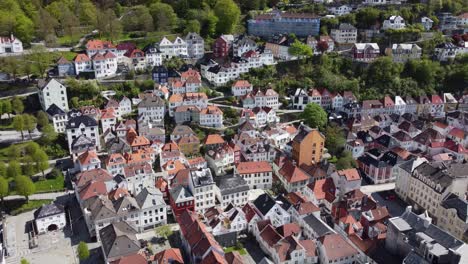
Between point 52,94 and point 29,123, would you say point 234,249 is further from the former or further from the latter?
point 52,94

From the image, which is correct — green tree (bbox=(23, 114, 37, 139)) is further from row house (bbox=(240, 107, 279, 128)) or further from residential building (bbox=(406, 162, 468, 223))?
residential building (bbox=(406, 162, 468, 223))

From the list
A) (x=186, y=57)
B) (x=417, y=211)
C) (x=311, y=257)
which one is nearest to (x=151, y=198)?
Answer: (x=311, y=257)

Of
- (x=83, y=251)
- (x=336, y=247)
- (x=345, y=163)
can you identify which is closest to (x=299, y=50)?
(x=345, y=163)

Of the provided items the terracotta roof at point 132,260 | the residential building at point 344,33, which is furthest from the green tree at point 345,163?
the residential building at point 344,33

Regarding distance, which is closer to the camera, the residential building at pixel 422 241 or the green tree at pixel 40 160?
the residential building at pixel 422 241

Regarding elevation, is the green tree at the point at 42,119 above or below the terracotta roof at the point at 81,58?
below

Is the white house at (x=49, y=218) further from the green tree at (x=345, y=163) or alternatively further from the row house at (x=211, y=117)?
the green tree at (x=345, y=163)

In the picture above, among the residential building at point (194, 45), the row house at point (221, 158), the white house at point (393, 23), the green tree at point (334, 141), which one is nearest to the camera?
the row house at point (221, 158)
